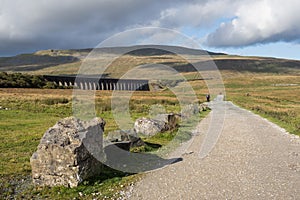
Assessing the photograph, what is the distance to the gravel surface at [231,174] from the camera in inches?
425

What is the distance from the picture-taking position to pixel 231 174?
1309cm

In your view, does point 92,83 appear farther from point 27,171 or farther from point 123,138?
point 27,171

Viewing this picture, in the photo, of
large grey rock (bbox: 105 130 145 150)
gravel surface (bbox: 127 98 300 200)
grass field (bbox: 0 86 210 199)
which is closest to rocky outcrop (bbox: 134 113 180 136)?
grass field (bbox: 0 86 210 199)

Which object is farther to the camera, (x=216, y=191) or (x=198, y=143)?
(x=198, y=143)

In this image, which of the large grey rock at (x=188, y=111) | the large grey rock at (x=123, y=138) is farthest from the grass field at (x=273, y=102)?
the large grey rock at (x=123, y=138)

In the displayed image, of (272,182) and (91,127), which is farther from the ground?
(91,127)

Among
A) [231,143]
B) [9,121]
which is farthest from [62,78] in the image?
[231,143]

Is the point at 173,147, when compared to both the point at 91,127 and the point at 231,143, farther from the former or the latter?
the point at 91,127

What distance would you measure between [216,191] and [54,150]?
5805 millimetres

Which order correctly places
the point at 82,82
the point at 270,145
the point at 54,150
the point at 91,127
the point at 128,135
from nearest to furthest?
the point at 54,150
the point at 91,127
the point at 128,135
the point at 270,145
the point at 82,82

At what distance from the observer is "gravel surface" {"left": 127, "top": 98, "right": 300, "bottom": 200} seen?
1080 centimetres

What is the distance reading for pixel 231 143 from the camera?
807 inches

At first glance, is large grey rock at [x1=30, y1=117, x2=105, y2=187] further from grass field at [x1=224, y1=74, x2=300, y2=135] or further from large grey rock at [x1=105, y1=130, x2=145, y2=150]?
grass field at [x1=224, y1=74, x2=300, y2=135]

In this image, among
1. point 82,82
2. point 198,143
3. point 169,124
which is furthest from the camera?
point 82,82
